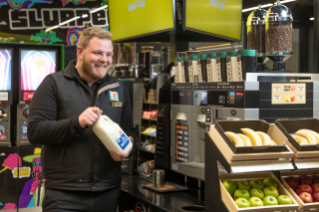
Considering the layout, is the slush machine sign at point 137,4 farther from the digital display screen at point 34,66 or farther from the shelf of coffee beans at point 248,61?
the digital display screen at point 34,66

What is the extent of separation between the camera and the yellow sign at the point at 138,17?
3242mm

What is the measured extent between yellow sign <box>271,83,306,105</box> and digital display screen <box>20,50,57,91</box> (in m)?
3.40

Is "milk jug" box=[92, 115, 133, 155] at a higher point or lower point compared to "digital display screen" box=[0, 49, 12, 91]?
lower

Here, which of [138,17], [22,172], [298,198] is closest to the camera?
[298,198]

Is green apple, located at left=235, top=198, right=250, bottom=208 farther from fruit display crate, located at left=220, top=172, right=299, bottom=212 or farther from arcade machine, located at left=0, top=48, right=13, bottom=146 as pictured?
arcade machine, located at left=0, top=48, right=13, bottom=146

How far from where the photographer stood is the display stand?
5.58 feet

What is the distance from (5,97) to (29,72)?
457mm

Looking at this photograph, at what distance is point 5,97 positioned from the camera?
464cm

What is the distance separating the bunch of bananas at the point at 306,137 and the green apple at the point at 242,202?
44cm

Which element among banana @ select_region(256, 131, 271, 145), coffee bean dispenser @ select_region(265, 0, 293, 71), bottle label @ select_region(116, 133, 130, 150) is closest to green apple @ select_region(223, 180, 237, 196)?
banana @ select_region(256, 131, 271, 145)

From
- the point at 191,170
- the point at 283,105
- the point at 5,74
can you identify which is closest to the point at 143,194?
the point at 191,170

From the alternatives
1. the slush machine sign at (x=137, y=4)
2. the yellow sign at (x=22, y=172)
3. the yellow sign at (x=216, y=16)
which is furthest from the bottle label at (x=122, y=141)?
the yellow sign at (x=22, y=172)

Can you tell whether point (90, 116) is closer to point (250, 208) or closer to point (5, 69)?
point (250, 208)

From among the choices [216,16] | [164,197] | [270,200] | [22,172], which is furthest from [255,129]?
[22,172]
